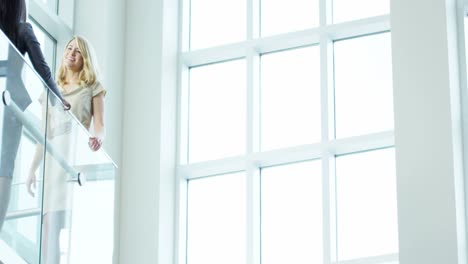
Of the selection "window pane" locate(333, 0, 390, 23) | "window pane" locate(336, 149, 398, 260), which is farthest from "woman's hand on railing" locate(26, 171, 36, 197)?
"window pane" locate(333, 0, 390, 23)

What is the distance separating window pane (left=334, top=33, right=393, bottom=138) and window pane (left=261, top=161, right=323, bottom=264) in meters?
0.62

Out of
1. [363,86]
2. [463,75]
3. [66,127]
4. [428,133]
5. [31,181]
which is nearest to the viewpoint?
[31,181]

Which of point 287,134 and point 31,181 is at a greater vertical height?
point 287,134

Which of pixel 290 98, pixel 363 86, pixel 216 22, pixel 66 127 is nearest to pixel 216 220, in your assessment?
pixel 290 98

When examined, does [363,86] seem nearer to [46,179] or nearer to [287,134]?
[287,134]

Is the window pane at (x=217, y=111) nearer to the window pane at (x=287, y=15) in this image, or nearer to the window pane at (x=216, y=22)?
the window pane at (x=216, y=22)

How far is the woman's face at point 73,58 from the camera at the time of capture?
938 centimetres

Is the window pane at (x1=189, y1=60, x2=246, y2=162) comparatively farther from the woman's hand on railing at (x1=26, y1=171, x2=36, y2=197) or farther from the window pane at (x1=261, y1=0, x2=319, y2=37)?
the woman's hand on railing at (x1=26, y1=171, x2=36, y2=197)

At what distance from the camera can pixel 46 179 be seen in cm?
768

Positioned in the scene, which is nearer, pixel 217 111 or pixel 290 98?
pixel 290 98

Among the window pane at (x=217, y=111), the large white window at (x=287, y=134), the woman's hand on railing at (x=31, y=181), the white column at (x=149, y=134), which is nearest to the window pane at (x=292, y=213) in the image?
the large white window at (x=287, y=134)

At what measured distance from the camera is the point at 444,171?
11164mm

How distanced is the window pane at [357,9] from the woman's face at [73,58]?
4.48 m

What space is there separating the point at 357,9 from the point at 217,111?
6.51 feet
